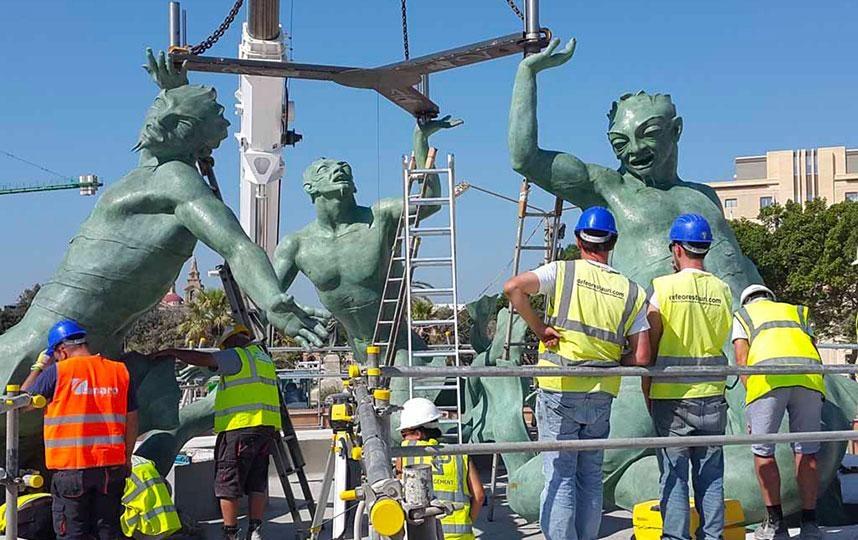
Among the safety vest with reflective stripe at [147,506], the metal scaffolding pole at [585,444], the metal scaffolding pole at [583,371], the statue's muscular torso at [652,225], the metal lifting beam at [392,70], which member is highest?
the metal lifting beam at [392,70]

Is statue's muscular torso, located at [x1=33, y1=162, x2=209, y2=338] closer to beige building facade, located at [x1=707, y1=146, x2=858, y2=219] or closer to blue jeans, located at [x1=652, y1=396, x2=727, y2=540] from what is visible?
blue jeans, located at [x1=652, y1=396, x2=727, y2=540]

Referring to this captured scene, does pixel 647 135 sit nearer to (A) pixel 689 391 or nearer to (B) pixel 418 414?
(A) pixel 689 391

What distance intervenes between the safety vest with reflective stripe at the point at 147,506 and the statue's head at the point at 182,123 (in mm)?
2017

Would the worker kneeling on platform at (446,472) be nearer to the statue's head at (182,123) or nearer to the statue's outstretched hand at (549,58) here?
the statue's outstretched hand at (549,58)

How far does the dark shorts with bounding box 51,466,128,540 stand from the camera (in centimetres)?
485

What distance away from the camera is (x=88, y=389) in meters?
4.91

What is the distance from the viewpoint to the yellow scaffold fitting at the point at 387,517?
233 cm

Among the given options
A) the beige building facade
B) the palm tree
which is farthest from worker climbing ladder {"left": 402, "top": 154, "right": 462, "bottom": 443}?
the beige building facade

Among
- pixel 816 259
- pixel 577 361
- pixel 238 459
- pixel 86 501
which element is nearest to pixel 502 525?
pixel 238 459

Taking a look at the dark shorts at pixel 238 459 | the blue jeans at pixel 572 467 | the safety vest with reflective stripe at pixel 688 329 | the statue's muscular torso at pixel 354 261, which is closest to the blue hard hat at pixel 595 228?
the safety vest with reflective stripe at pixel 688 329

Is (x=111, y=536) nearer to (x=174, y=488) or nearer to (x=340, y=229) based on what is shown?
(x=174, y=488)

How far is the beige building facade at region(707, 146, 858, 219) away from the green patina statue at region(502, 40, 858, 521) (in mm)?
58601

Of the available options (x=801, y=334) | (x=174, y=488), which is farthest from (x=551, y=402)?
(x=174, y=488)

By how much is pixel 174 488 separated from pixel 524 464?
254 cm
